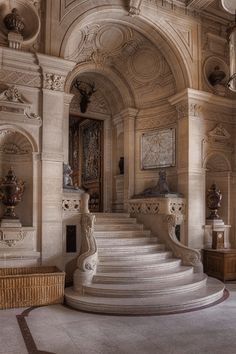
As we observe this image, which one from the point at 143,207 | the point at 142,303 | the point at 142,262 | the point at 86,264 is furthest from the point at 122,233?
the point at 142,303

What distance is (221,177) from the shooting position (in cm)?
902

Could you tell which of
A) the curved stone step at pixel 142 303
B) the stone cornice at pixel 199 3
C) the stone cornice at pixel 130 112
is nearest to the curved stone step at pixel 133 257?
the curved stone step at pixel 142 303

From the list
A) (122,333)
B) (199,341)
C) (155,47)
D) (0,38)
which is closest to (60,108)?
(0,38)

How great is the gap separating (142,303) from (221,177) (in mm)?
4996

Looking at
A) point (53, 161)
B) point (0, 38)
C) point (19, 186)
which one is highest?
point (0, 38)

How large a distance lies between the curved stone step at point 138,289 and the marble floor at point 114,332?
52 centimetres

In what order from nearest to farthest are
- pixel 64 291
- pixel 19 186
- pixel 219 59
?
pixel 64 291 < pixel 19 186 < pixel 219 59

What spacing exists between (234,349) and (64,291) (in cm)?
301

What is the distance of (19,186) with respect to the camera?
6.27 metres

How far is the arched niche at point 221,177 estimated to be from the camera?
→ 29.1 ft

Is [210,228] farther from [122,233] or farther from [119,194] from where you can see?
[119,194]

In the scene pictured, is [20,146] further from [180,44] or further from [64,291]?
[180,44]

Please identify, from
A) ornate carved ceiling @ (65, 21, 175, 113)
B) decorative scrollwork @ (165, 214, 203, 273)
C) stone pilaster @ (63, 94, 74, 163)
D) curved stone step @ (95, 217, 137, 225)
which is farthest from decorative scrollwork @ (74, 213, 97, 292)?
ornate carved ceiling @ (65, 21, 175, 113)

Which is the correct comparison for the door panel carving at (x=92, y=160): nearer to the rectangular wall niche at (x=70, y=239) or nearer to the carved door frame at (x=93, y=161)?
the carved door frame at (x=93, y=161)
